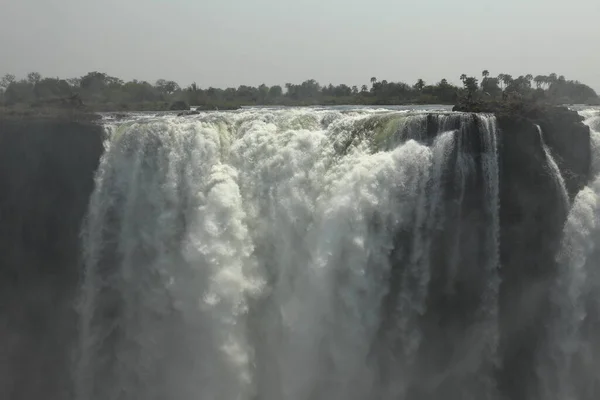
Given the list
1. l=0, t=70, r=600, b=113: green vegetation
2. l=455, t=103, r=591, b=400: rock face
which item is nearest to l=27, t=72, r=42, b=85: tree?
l=0, t=70, r=600, b=113: green vegetation

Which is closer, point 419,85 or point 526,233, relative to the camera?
point 526,233

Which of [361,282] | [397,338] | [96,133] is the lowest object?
[397,338]

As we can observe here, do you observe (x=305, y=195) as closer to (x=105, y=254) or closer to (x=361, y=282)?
(x=361, y=282)

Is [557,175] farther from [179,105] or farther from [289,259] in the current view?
[179,105]

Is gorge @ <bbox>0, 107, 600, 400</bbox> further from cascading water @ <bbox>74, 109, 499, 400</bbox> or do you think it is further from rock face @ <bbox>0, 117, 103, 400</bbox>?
rock face @ <bbox>0, 117, 103, 400</bbox>

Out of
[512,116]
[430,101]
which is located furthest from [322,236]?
[430,101]

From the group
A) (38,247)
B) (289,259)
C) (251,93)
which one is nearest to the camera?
(289,259)


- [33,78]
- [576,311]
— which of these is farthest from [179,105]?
[576,311]
